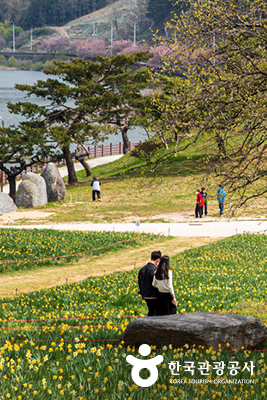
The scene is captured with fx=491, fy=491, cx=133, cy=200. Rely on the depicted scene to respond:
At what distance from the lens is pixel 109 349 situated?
7.42 m

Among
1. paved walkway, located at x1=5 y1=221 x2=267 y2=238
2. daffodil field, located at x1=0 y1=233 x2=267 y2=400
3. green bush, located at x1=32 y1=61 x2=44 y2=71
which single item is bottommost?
daffodil field, located at x1=0 y1=233 x2=267 y2=400

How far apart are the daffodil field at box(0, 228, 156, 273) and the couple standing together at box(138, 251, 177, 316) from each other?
962 centimetres

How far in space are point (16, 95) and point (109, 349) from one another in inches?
4742

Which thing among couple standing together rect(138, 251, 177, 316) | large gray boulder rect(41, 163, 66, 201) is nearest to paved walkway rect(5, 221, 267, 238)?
large gray boulder rect(41, 163, 66, 201)

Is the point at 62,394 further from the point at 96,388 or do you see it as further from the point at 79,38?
the point at 79,38

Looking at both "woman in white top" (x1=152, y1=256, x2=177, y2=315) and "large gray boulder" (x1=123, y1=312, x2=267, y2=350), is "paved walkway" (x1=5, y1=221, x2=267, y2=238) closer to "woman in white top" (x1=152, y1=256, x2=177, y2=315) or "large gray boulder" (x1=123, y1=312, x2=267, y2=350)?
"woman in white top" (x1=152, y1=256, x2=177, y2=315)

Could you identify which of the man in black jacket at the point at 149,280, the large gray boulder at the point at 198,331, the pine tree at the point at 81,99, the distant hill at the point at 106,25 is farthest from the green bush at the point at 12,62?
the large gray boulder at the point at 198,331

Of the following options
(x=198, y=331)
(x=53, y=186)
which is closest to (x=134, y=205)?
(x=53, y=186)

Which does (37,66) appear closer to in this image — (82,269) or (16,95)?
(16,95)

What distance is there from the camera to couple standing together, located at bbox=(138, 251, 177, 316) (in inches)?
333

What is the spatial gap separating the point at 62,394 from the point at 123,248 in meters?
14.3

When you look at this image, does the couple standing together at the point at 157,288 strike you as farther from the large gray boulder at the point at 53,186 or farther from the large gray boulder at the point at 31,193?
the large gray boulder at the point at 53,186

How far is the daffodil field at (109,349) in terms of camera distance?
6.05 meters

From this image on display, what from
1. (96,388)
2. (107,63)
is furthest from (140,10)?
(96,388)
